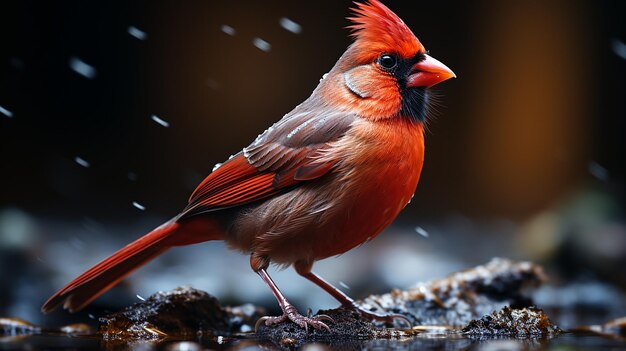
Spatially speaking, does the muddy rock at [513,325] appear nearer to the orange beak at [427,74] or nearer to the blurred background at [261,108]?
the orange beak at [427,74]

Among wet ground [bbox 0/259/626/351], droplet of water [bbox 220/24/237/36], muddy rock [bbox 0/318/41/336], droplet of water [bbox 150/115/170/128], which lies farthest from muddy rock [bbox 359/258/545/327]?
droplet of water [bbox 150/115/170/128]

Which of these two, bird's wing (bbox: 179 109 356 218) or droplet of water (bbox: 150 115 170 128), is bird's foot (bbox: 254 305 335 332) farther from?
droplet of water (bbox: 150 115 170 128)

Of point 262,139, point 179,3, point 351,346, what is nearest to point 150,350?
point 351,346

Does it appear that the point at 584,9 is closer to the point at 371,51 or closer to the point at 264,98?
the point at 264,98

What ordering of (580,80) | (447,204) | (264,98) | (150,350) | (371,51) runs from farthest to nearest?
(447,204) < (580,80) < (264,98) < (371,51) < (150,350)

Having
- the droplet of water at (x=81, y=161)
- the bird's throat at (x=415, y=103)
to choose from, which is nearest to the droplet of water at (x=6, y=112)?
the droplet of water at (x=81, y=161)

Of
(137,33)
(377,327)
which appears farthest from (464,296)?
(137,33)

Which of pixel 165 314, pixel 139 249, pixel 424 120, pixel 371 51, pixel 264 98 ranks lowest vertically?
pixel 165 314
